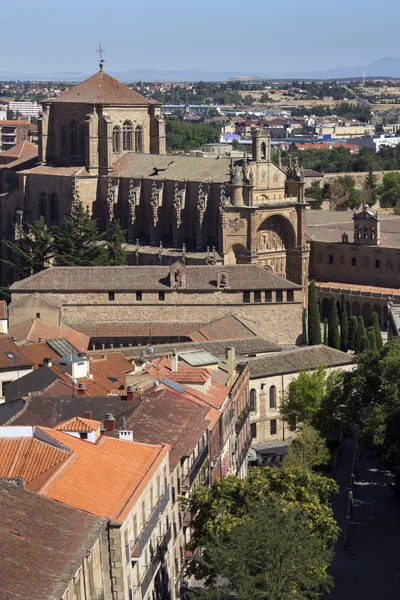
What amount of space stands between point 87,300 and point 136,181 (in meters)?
30.6

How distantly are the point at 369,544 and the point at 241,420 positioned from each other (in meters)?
9.11

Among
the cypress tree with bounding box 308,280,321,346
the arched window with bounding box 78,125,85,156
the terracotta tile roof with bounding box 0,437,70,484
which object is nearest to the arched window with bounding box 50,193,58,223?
the arched window with bounding box 78,125,85,156

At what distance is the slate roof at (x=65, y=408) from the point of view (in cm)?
5084

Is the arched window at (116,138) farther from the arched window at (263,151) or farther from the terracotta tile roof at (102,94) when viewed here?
the arched window at (263,151)

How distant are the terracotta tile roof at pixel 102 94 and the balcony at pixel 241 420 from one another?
60816 mm

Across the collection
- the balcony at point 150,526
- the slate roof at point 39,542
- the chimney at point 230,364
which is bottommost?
the chimney at point 230,364

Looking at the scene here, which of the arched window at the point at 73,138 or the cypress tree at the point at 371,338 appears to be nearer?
the cypress tree at the point at 371,338

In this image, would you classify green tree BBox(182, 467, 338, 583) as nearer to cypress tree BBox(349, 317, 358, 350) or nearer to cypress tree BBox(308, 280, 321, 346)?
cypress tree BBox(308, 280, 321, 346)

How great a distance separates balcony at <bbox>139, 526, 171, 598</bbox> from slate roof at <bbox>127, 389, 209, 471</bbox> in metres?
2.37

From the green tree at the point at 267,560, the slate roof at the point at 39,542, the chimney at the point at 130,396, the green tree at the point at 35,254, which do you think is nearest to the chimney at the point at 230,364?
the chimney at the point at 130,396

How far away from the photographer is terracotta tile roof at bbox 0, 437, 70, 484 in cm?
4181

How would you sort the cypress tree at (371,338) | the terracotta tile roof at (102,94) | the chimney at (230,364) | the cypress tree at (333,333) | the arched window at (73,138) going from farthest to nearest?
the arched window at (73,138), the terracotta tile roof at (102,94), the cypress tree at (333,333), the cypress tree at (371,338), the chimney at (230,364)

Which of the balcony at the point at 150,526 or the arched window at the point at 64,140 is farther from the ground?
the balcony at the point at 150,526

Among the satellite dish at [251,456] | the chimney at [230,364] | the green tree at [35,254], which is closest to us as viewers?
the satellite dish at [251,456]
